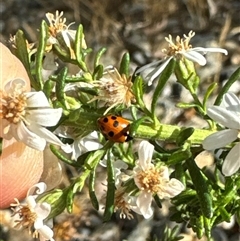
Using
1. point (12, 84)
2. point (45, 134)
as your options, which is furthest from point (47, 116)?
point (12, 84)

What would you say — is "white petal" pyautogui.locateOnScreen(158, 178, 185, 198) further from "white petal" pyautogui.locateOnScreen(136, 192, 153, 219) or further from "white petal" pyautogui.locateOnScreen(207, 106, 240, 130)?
"white petal" pyautogui.locateOnScreen(207, 106, 240, 130)

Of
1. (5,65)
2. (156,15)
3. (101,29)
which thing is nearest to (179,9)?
(156,15)

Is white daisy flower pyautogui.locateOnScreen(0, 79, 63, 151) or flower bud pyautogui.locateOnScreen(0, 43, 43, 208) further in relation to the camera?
flower bud pyautogui.locateOnScreen(0, 43, 43, 208)

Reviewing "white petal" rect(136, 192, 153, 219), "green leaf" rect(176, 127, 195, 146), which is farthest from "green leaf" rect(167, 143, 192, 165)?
"white petal" rect(136, 192, 153, 219)

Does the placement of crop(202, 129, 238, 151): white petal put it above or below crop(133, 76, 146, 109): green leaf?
below

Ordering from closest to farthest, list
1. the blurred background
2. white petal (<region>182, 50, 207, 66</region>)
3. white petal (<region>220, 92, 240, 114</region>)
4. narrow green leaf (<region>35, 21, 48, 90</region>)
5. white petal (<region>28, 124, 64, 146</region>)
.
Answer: white petal (<region>28, 124, 64, 146</region>) → white petal (<region>220, 92, 240, 114</region>) → narrow green leaf (<region>35, 21, 48, 90</region>) → white petal (<region>182, 50, 207, 66</region>) → the blurred background

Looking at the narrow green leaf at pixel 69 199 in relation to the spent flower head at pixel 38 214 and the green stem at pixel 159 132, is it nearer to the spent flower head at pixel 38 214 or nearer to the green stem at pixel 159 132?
the spent flower head at pixel 38 214

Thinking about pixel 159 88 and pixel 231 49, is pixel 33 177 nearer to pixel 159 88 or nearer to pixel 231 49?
pixel 159 88
